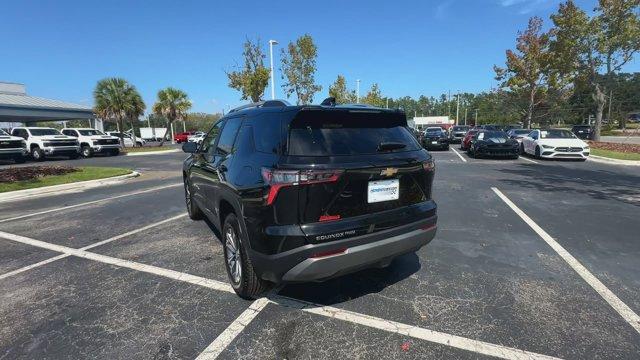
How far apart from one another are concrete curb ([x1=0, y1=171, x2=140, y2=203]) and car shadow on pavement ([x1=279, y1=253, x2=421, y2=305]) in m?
9.96

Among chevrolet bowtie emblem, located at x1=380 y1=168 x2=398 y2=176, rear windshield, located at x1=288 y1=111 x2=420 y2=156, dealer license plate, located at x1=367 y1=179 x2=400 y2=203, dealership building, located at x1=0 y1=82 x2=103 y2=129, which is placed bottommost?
dealer license plate, located at x1=367 y1=179 x2=400 y2=203

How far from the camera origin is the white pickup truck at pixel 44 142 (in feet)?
72.3

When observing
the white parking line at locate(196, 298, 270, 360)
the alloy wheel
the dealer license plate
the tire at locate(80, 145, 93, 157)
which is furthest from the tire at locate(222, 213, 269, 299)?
the tire at locate(80, 145, 93, 157)

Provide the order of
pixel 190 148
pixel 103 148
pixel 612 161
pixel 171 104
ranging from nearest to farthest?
pixel 190 148 < pixel 612 161 < pixel 103 148 < pixel 171 104

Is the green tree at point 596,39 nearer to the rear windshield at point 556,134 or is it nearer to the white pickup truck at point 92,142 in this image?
the rear windshield at point 556,134

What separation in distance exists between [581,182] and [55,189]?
49.4ft

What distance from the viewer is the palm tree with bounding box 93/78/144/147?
33812 millimetres

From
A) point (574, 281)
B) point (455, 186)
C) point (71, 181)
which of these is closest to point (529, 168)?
point (455, 186)

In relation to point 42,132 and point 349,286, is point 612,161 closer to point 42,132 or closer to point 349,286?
point 349,286

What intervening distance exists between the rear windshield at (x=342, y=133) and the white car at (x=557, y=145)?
49.1 ft

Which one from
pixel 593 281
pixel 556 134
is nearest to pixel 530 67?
pixel 556 134

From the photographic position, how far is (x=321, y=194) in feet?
9.41

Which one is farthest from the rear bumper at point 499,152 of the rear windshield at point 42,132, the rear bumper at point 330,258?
the rear windshield at point 42,132

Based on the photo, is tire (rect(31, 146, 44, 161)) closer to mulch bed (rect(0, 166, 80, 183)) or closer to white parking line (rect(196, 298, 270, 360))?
mulch bed (rect(0, 166, 80, 183))
